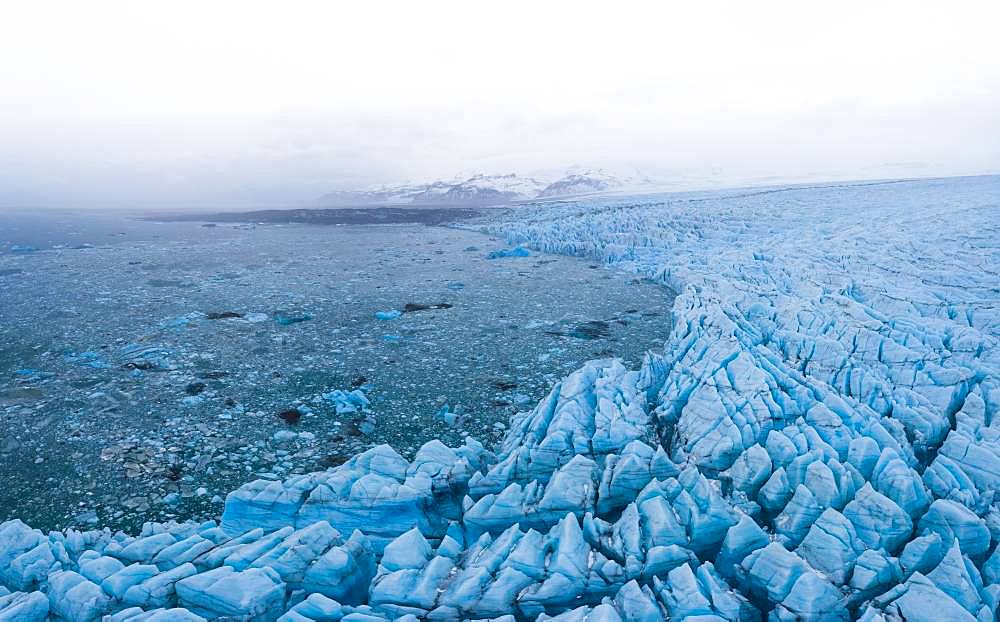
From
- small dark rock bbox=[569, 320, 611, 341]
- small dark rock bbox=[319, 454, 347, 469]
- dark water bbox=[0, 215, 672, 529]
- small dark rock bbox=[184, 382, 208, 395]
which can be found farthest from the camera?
small dark rock bbox=[569, 320, 611, 341]

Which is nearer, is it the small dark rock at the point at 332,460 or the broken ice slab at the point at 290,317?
the small dark rock at the point at 332,460

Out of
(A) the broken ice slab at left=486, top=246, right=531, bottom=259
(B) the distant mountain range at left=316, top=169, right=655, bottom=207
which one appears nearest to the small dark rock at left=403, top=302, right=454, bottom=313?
(A) the broken ice slab at left=486, top=246, right=531, bottom=259

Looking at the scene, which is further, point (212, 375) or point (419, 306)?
point (419, 306)

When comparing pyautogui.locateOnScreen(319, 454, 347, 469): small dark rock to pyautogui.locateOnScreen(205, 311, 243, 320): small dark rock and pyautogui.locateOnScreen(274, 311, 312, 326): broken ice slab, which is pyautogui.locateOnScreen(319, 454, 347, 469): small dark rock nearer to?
pyautogui.locateOnScreen(274, 311, 312, 326): broken ice slab

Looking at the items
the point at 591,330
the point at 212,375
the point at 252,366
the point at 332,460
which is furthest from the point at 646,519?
the point at 212,375

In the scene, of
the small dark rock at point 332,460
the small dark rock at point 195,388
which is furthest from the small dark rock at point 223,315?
the small dark rock at point 332,460

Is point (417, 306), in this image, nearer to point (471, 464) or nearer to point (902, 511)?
point (471, 464)

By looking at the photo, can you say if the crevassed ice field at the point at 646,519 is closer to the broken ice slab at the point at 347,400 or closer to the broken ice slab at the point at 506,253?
the broken ice slab at the point at 347,400

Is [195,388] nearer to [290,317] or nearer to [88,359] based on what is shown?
[88,359]
